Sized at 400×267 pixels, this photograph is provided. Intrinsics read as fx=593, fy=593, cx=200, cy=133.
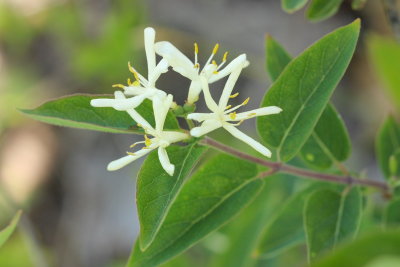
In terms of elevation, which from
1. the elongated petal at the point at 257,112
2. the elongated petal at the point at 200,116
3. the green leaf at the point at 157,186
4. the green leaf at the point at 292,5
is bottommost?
the green leaf at the point at 157,186

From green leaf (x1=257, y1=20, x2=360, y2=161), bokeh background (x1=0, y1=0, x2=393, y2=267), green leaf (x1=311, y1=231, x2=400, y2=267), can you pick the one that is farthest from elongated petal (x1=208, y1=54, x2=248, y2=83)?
bokeh background (x1=0, y1=0, x2=393, y2=267)

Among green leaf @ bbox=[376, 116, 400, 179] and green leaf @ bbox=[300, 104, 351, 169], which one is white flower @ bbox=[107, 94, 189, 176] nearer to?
green leaf @ bbox=[300, 104, 351, 169]

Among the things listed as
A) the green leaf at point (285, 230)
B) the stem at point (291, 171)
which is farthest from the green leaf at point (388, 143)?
the green leaf at point (285, 230)

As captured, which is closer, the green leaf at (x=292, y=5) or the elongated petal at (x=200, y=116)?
the elongated petal at (x=200, y=116)

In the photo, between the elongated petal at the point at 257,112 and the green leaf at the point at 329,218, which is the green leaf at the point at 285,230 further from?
the elongated petal at the point at 257,112

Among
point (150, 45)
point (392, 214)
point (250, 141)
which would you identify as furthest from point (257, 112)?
point (392, 214)

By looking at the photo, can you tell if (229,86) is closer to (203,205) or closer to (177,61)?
(177,61)

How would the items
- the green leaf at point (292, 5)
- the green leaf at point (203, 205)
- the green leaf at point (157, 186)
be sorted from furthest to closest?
the green leaf at point (292, 5) → the green leaf at point (203, 205) → the green leaf at point (157, 186)
